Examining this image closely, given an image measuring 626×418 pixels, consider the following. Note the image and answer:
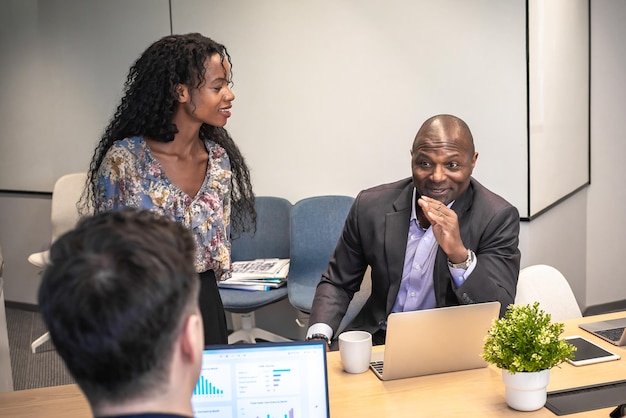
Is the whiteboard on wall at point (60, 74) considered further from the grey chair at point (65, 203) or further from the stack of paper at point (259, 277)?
the stack of paper at point (259, 277)

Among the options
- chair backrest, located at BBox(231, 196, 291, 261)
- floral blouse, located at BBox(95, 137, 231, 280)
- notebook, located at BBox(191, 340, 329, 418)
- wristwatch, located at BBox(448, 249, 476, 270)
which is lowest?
chair backrest, located at BBox(231, 196, 291, 261)

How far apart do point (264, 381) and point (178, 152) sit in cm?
116

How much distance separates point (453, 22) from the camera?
432cm

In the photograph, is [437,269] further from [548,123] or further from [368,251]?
[548,123]

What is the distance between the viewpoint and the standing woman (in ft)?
8.57

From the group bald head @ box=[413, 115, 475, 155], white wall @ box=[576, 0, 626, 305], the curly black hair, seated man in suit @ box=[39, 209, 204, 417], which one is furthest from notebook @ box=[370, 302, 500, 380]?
white wall @ box=[576, 0, 626, 305]

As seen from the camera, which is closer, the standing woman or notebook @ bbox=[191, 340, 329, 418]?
notebook @ bbox=[191, 340, 329, 418]

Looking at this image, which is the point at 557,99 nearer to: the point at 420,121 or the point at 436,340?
the point at 420,121

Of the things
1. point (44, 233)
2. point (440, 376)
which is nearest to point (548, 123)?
point (440, 376)

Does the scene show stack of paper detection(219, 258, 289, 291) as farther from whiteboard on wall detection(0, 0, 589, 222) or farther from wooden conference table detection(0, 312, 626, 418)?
wooden conference table detection(0, 312, 626, 418)

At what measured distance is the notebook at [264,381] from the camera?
1.83 meters

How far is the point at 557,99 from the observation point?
4.48m

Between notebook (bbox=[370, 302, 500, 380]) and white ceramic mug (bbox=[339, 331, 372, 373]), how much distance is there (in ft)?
0.16

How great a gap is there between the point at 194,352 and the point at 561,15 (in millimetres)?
3916
